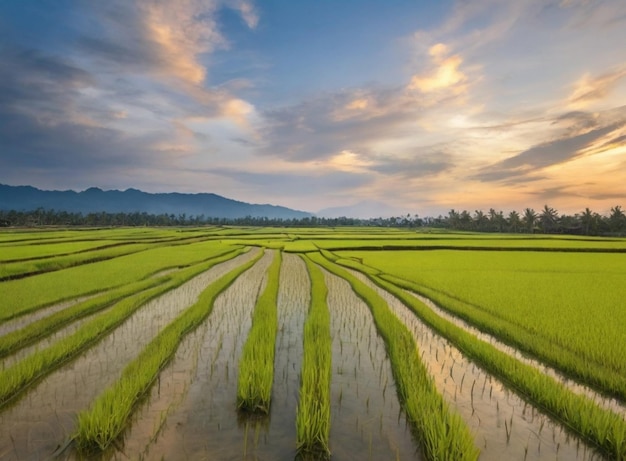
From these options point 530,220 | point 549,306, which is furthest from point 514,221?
point 549,306

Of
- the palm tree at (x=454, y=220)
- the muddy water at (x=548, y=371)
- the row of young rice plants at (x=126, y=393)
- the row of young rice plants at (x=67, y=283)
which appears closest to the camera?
the row of young rice plants at (x=126, y=393)

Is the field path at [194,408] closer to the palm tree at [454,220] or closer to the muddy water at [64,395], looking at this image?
the muddy water at [64,395]

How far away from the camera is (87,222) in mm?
99188

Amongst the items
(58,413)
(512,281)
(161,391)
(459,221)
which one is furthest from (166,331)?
(459,221)

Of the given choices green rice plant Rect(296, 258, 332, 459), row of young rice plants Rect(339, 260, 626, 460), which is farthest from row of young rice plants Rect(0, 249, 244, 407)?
row of young rice plants Rect(339, 260, 626, 460)

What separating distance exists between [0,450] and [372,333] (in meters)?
6.39

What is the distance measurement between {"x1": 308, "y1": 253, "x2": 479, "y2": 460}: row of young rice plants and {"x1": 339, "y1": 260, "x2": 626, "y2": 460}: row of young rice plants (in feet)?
3.73

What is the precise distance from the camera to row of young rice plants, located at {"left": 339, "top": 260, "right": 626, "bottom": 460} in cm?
385

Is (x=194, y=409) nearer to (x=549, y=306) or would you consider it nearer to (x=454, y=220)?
(x=549, y=306)

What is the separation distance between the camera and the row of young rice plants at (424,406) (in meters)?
3.62

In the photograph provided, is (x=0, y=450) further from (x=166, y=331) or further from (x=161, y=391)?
(x=166, y=331)

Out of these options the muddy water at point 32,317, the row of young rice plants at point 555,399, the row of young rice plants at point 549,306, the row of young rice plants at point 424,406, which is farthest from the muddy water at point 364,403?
the muddy water at point 32,317

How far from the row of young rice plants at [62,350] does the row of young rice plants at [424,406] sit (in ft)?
17.4

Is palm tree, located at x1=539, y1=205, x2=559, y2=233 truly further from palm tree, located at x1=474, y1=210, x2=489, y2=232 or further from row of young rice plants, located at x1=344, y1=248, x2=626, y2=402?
row of young rice plants, located at x1=344, y1=248, x2=626, y2=402
